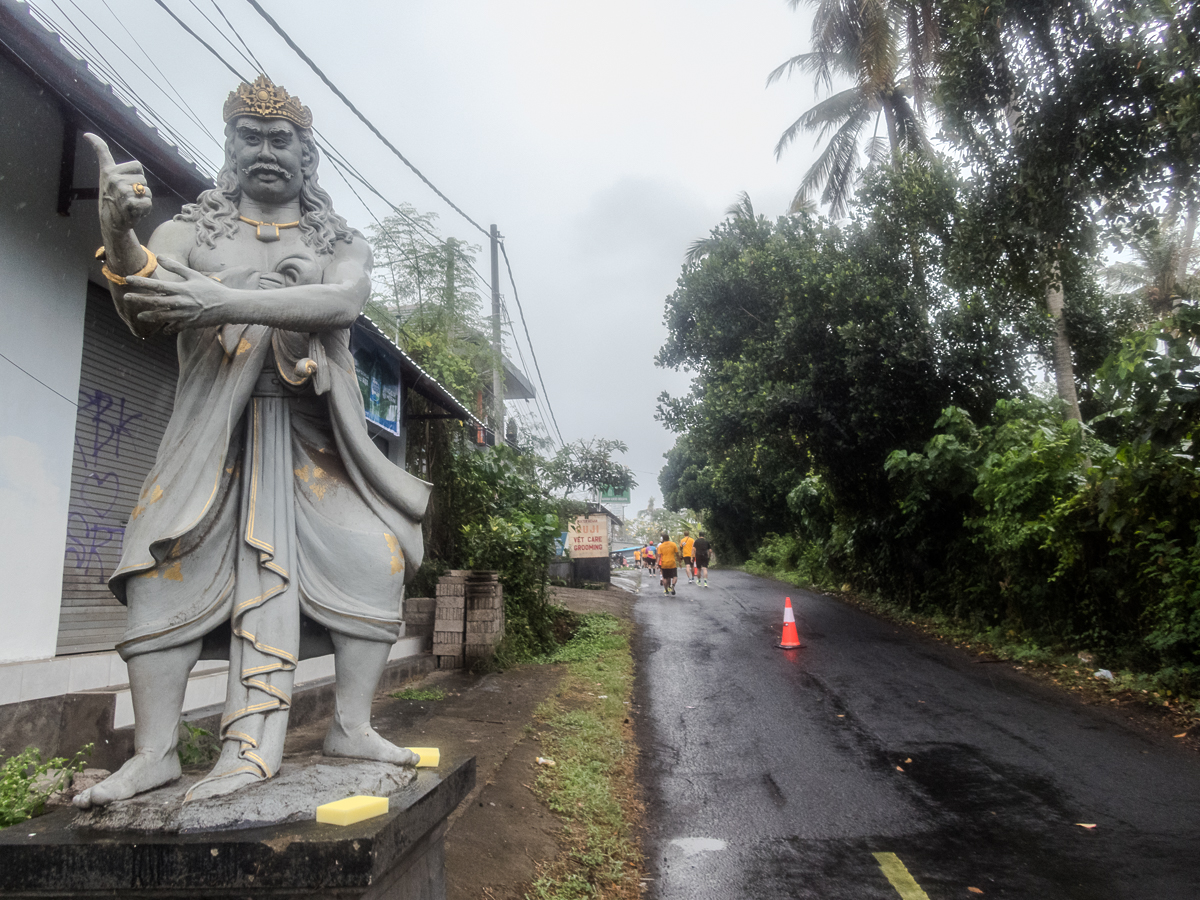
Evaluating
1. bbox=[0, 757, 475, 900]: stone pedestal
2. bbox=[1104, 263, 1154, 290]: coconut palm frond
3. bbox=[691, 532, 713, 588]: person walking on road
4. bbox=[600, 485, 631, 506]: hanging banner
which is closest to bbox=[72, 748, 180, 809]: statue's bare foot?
bbox=[0, 757, 475, 900]: stone pedestal

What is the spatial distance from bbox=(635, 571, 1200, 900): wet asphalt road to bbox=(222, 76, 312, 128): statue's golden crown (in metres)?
3.70

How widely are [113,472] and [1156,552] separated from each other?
28.6 ft

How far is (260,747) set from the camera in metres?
2.19

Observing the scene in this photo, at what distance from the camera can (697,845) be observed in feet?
15.1

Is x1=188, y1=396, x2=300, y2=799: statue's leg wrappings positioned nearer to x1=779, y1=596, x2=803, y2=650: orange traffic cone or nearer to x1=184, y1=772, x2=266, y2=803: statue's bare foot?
x1=184, y1=772, x2=266, y2=803: statue's bare foot

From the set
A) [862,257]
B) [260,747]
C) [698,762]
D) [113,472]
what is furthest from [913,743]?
[862,257]

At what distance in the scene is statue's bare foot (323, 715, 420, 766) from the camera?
2428mm

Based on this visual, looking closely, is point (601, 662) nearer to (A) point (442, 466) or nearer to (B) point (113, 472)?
(A) point (442, 466)

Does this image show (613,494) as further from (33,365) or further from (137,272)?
(137,272)

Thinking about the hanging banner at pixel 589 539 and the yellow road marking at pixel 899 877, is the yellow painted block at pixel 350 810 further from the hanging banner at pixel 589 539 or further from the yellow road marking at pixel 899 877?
the hanging banner at pixel 589 539

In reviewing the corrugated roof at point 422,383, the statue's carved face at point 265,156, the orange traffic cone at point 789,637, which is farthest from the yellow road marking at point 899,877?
the orange traffic cone at point 789,637

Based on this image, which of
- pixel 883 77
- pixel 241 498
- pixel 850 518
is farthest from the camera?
pixel 850 518

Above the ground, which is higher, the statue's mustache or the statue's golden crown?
the statue's golden crown

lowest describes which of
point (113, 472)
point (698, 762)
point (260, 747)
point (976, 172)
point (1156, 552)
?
point (698, 762)
